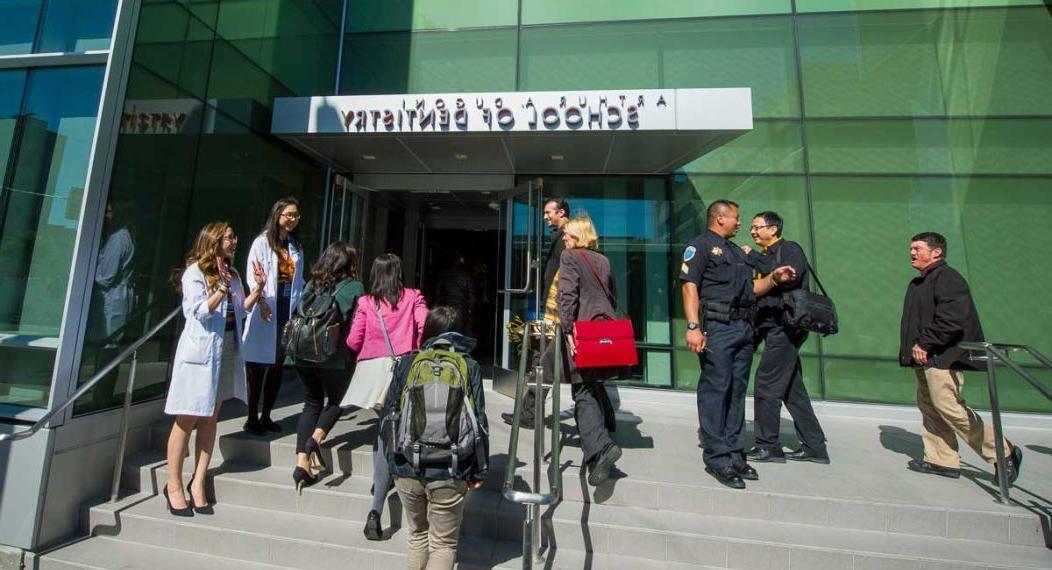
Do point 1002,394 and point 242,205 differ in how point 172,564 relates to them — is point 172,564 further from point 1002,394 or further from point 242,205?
point 1002,394

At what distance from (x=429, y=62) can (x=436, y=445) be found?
698cm

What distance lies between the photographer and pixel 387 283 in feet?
11.2

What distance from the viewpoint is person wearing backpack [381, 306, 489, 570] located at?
232 cm

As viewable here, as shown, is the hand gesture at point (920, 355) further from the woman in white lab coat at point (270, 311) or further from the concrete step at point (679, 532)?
the woman in white lab coat at point (270, 311)

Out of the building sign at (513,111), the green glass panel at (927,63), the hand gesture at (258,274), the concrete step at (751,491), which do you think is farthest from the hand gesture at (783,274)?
the green glass panel at (927,63)

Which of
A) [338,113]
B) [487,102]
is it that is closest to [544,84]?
[487,102]

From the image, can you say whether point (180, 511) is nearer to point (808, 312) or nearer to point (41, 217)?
point (41, 217)

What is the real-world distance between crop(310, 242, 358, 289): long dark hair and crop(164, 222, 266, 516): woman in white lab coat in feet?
1.95

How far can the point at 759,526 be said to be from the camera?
3.12 meters

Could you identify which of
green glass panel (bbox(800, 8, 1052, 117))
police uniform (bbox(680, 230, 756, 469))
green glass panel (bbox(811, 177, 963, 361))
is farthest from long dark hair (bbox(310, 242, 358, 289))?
green glass panel (bbox(800, 8, 1052, 117))

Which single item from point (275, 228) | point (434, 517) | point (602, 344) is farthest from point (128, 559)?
point (602, 344)

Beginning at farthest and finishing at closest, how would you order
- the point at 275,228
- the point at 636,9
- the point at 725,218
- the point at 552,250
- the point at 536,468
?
the point at 636,9 → the point at 552,250 → the point at 275,228 → the point at 725,218 → the point at 536,468

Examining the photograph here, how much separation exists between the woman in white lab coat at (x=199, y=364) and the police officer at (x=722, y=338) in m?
3.41

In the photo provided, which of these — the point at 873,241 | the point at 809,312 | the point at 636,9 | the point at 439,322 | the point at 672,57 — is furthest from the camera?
the point at 636,9
